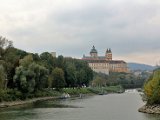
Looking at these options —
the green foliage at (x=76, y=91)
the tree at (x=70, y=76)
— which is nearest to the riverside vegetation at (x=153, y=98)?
the green foliage at (x=76, y=91)

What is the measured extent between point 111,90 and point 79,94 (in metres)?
43.1

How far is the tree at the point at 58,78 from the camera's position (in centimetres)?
11256

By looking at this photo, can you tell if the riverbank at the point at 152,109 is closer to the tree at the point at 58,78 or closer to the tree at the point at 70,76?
the tree at the point at 58,78

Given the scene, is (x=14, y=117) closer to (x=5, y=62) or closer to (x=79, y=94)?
(x=5, y=62)

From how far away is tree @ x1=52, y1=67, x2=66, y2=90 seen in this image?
11256 cm

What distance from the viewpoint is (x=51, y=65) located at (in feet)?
397

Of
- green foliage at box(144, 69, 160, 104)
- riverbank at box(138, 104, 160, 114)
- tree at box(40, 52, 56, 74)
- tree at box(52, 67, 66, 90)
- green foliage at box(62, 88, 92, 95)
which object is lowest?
riverbank at box(138, 104, 160, 114)

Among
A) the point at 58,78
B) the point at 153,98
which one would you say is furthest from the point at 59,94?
the point at 153,98

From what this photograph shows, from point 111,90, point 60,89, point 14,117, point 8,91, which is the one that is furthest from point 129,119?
point 111,90

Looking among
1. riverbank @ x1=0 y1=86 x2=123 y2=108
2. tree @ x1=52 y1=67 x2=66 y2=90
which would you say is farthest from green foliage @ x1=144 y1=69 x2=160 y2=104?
tree @ x1=52 y1=67 x2=66 y2=90

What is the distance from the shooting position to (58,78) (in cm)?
11444

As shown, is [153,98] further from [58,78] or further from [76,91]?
[76,91]

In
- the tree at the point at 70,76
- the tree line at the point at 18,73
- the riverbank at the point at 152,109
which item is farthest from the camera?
the tree at the point at 70,76

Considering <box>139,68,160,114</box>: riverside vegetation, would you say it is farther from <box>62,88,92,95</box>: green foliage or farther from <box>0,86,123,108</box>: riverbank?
<box>62,88,92,95</box>: green foliage
